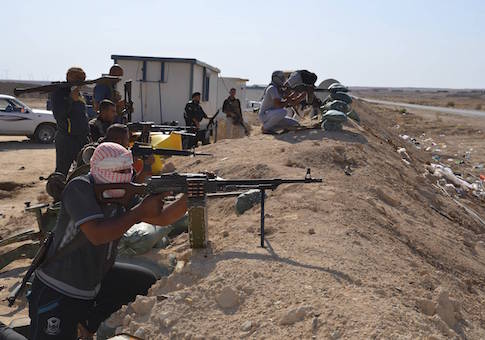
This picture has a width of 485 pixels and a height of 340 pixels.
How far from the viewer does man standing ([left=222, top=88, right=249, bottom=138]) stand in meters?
12.7

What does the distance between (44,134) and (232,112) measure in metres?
6.47

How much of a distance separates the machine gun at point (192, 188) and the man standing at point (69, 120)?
2670 mm

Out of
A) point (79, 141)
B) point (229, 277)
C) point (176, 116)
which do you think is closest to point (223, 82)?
point (176, 116)

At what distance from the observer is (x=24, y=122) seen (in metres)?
16.0

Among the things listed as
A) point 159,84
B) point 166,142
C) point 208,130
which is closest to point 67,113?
point 166,142

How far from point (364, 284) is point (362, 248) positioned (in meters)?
0.74

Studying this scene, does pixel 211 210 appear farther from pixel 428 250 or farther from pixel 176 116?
pixel 176 116

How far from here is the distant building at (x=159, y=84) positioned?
14164 millimetres

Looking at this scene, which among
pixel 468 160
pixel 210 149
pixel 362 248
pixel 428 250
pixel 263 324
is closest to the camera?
pixel 263 324

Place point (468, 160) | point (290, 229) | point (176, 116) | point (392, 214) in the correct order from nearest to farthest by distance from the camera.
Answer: point (290, 229)
point (392, 214)
point (176, 116)
point (468, 160)

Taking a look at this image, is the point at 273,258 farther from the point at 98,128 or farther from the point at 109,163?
the point at 98,128

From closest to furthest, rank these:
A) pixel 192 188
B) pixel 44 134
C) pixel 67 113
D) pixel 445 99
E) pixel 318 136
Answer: pixel 192 188, pixel 67 113, pixel 318 136, pixel 44 134, pixel 445 99

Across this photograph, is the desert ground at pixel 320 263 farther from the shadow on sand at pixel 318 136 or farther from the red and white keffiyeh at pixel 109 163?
the red and white keffiyeh at pixel 109 163

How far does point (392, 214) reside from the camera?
6105mm
